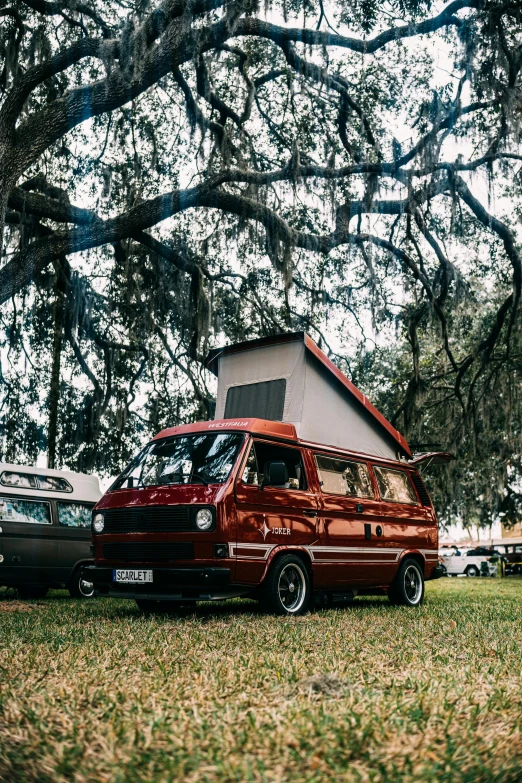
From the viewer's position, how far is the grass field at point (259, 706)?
2.96 m

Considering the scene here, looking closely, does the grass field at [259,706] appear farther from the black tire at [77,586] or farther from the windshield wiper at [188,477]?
the black tire at [77,586]

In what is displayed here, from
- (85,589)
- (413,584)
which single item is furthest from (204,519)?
(85,589)

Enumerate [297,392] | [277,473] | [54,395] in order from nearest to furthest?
[277,473]
[297,392]
[54,395]

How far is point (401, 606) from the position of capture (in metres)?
10.6

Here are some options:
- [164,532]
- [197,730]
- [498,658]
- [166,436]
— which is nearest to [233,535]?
[164,532]

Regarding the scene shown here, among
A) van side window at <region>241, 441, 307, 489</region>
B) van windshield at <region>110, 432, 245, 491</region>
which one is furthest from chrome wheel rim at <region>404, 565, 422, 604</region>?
van windshield at <region>110, 432, 245, 491</region>

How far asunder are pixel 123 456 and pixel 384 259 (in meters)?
8.02

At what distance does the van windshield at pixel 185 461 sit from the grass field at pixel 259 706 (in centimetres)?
209

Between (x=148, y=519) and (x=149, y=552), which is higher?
(x=148, y=519)

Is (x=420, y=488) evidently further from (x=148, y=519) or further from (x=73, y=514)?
(x=73, y=514)

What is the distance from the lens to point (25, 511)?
457 inches

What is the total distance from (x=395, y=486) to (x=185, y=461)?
360 cm

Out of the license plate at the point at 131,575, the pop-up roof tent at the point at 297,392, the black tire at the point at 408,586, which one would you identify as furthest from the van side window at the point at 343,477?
the license plate at the point at 131,575

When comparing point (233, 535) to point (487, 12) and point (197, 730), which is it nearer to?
point (197, 730)
